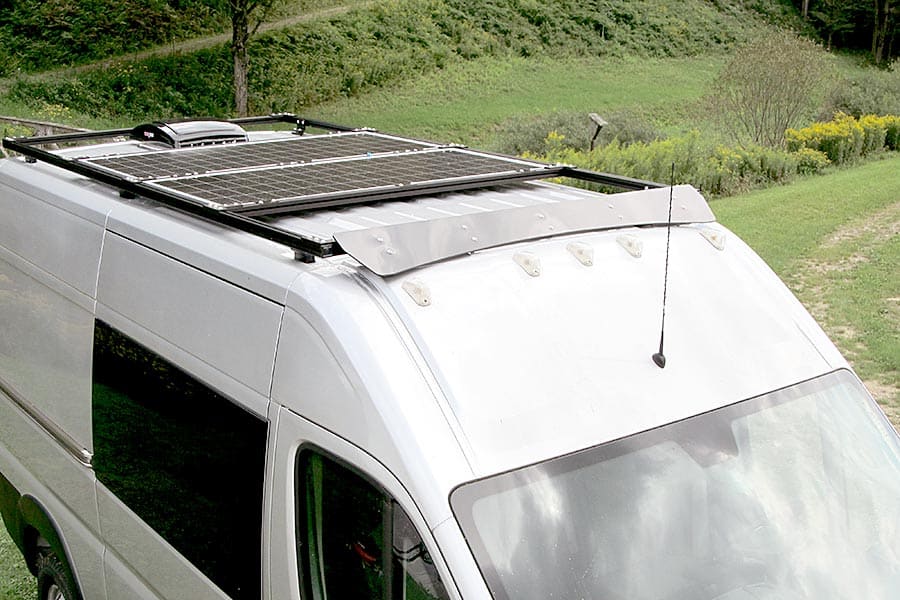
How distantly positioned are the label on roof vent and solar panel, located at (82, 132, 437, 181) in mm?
124

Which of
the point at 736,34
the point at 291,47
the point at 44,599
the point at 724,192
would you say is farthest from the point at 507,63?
the point at 44,599

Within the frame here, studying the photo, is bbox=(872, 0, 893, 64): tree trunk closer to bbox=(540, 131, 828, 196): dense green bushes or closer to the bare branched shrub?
the bare branched shrub

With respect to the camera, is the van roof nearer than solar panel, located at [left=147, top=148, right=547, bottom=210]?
Yes

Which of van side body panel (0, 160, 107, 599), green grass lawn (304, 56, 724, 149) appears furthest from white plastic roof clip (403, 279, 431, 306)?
green grass lawn (304, 56, 724, 149)

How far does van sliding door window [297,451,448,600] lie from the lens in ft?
7.75

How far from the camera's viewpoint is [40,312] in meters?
4.26

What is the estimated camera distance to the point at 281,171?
4.08 metres

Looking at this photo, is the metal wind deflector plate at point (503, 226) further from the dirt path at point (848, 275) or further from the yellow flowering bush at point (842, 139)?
the yellow flowering bush at point (842, 139)

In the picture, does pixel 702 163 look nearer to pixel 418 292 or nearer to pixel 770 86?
pixel 770 86

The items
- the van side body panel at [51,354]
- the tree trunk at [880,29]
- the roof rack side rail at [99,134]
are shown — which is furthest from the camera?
the tree trunk at [880,29]

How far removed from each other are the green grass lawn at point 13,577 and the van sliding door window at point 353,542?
3441 mm

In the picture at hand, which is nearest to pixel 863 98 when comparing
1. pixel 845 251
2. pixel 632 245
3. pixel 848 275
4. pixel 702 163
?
pixel 702 163

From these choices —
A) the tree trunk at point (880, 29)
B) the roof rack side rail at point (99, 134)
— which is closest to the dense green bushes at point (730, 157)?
the roof rack side rail at point (99, 134)

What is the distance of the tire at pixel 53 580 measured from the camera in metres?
4.35
